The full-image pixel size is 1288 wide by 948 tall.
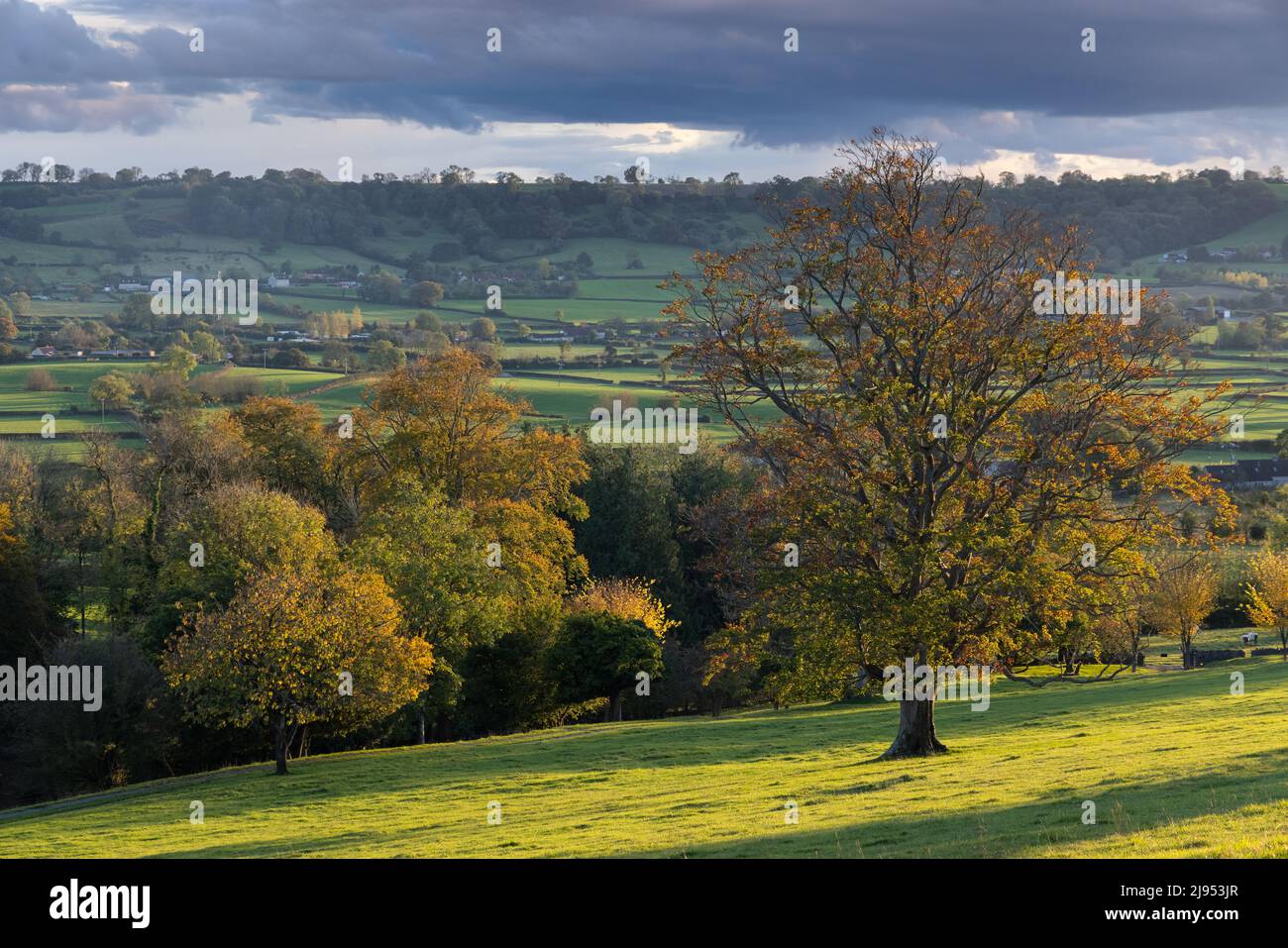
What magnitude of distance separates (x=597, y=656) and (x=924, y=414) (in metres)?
33.3

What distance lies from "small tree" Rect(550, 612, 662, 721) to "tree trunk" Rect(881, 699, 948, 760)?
2786cm

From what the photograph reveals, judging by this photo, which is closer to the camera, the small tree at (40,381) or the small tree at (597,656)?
the small tree at (597,656)

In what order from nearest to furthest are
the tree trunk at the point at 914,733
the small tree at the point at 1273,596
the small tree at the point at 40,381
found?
1. the tree trunk at the point at 914,733
2. the small tree at the point at 1273,596
3. the small tree at the point at 40,381

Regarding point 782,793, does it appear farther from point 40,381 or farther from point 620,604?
point 40,381

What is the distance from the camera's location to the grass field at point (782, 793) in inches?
830

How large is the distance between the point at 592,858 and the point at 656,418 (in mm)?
91233

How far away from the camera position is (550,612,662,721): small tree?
205ft

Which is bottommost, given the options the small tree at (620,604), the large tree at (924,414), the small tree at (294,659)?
the small tree at (620,604)

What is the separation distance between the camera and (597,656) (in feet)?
204

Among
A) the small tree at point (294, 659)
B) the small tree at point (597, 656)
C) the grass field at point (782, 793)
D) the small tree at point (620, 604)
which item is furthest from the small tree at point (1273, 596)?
the small tree at point (294, 659)

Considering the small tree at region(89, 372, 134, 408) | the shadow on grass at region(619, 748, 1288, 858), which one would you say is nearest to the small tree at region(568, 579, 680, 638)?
the shadow on grass at region(619, 748, 1288, 858)

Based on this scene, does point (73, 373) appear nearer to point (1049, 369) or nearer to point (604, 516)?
point (604, 516)

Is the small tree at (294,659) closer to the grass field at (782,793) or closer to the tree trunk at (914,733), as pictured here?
the grass field at (782,793)

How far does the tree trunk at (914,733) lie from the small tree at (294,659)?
21.0 meters
